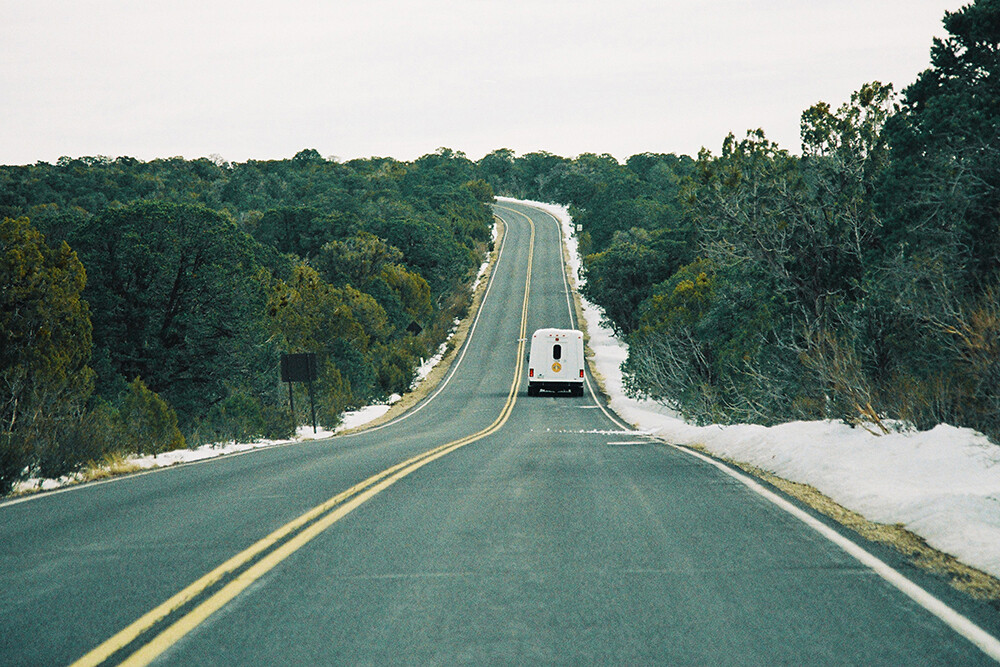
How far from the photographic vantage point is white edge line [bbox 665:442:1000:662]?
404cm

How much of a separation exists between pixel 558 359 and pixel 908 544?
3634 cm

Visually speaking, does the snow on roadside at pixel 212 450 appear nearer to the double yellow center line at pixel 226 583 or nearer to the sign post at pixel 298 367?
the sign post at pixel 298 367

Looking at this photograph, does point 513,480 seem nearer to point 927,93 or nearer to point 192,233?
point 927,93

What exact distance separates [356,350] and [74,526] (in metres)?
37.5

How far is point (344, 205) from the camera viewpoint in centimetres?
8944

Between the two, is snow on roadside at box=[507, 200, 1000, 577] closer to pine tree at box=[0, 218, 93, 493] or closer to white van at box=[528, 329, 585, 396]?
pine tree at box=[0, 218, 93, 493]

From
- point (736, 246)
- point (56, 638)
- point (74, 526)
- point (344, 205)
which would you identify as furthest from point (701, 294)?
point (344, 205)

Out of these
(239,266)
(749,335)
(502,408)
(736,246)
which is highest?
(239,266)

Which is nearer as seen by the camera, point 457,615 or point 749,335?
point 457,615

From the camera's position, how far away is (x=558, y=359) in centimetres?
4262

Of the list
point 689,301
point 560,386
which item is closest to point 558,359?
point 560,386

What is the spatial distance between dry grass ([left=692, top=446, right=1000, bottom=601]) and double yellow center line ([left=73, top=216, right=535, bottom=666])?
4.14 m

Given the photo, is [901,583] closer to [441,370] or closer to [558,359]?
[558,359]

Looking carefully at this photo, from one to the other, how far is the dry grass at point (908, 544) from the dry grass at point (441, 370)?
2118 centimetres
